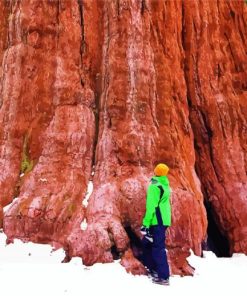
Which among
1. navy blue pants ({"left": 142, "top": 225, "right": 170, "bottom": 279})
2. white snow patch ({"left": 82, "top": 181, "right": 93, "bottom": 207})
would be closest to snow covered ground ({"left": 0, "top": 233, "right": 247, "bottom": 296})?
navy blue pants ({"left": 142, "top": 225, "right": 170, "bottom": 279})

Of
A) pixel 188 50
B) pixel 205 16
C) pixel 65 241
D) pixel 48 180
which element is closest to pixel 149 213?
pixel 65 241

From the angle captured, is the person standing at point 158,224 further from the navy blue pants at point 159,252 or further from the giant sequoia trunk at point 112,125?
the giant sequoia trunk at point 112,125

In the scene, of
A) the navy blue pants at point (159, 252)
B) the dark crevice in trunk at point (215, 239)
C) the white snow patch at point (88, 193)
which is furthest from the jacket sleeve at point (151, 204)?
the dark crevice in trunk at point (215, 239)

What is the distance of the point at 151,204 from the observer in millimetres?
6379

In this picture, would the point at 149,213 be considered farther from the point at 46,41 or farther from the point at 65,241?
the point at 46,41

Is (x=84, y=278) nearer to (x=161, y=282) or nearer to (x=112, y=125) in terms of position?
(x=161, y=282)

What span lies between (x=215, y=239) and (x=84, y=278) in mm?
4583

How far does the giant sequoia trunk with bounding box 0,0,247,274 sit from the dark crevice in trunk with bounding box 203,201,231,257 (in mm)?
167

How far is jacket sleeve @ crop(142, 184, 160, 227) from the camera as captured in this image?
6.34 m

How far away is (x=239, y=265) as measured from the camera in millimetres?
8164

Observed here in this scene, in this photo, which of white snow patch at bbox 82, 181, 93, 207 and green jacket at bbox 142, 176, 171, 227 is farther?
white snow patch at bbox 82, 181, 93, 207

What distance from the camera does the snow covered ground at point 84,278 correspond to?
18.9 ft

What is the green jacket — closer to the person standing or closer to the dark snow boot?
the person standing

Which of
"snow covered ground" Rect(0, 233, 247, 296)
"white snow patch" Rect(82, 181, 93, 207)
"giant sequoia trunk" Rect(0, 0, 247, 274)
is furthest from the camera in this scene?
"white snow patch" Rect(82, 181, 93, 207)
